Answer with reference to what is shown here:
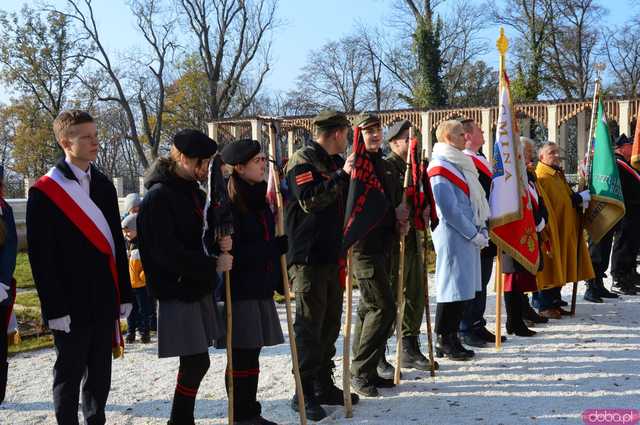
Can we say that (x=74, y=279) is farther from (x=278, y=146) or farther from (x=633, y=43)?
(x=633, y=43)

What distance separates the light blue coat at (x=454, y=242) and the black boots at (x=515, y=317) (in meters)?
1.41

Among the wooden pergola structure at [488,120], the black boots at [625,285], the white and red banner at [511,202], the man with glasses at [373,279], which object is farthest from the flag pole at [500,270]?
the wooden pergola structure at [488,120]

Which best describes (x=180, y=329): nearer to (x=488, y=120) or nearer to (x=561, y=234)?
(x=561, y=234)

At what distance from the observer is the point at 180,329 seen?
12.0 feet

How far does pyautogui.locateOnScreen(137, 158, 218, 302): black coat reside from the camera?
357 cm

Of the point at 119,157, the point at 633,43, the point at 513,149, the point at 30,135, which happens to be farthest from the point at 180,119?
the point at 513,149

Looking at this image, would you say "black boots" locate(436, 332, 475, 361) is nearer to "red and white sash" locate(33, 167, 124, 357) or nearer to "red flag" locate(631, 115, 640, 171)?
"red and white sash" locate(33, 167, 124, 357)

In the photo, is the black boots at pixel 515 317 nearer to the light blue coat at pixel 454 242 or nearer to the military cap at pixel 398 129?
the light blue coat at pixel 454 242

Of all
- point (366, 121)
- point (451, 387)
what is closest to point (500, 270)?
point (451, 387)

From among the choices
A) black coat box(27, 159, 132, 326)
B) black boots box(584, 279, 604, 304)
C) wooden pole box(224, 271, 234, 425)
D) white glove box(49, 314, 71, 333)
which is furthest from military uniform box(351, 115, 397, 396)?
black boots box(584, 279, 604, 304)

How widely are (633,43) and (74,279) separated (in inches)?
1703

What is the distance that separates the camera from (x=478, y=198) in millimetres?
5781

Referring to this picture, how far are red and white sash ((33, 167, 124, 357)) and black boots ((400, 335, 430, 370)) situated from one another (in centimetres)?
290

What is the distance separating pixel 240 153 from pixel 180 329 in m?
1.15
